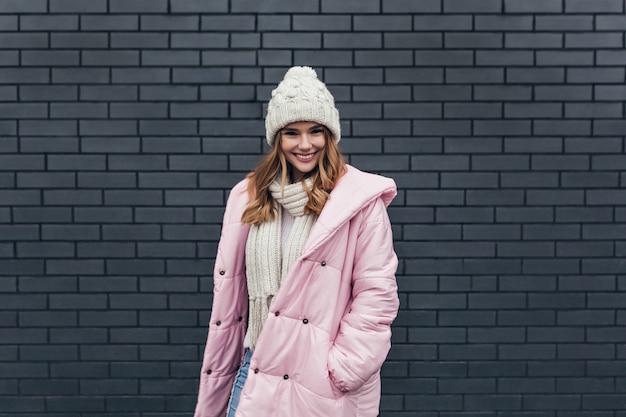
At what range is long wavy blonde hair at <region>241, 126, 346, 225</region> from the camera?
3281mm

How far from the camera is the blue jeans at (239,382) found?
11.0 feet

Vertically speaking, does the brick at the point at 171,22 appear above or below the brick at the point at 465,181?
above

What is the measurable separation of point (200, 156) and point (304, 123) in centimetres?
192

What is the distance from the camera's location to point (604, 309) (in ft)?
16.9

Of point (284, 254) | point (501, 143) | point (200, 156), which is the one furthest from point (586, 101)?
point (284, 254)

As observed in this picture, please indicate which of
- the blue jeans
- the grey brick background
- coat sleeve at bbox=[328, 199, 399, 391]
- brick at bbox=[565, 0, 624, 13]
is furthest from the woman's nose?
brick at bbox=[565, 0, 624, 13]

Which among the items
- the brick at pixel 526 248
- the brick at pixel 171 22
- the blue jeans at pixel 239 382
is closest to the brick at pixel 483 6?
the brick at pixel 526 248

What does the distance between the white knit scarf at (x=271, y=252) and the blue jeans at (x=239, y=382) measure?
64mm

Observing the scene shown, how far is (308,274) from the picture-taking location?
317 centimetres

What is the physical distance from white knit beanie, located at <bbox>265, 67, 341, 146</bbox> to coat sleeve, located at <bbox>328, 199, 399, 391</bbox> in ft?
1.29

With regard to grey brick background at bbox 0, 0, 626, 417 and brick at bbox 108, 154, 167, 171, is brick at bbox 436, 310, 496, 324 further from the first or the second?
brick at bbox 108, 154, 167, 171

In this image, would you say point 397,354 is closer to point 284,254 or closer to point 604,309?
point 604,309

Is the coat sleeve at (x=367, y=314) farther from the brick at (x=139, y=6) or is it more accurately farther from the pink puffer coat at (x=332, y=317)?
the brick at (x=139, y=6)

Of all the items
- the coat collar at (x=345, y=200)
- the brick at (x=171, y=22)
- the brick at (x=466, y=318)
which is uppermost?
the brick at (x=171, y=22)
